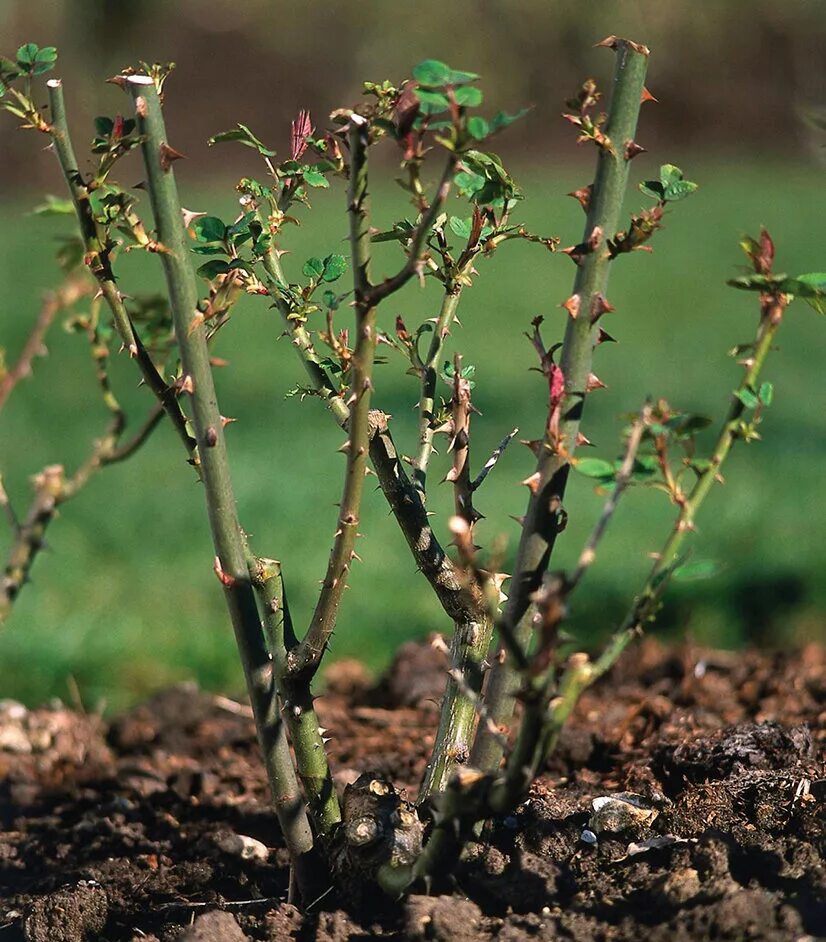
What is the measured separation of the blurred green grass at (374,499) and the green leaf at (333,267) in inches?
24.7

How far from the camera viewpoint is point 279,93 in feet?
55.9

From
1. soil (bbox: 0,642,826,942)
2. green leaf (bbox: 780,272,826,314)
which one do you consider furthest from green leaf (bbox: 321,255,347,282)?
soil (bbox: 0,642,826,942)

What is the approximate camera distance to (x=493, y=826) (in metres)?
1.41

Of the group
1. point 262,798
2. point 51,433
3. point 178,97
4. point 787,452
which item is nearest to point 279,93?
point 178,97

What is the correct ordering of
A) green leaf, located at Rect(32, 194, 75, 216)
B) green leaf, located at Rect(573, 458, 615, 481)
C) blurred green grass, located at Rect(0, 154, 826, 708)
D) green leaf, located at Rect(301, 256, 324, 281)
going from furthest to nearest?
blurred green grass, located at Rect(0, 154, 826, 708) → green leaf, located at Rect(32, 194, 75, 216) → green leaf, located at Rect(301, 256, 324, 281) → green leaf, located at Rect(573, 458, 615, 481)

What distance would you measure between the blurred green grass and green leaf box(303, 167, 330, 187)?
2.17 ft

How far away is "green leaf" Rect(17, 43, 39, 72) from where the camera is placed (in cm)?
122

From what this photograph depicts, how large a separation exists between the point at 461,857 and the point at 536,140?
14.5 meters

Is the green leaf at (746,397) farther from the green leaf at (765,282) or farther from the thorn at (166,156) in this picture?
the thorn at (166,156)

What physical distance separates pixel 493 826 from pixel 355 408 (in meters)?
0.54

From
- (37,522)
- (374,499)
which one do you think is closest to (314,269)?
(37,522)

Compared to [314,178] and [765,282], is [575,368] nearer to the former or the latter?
[765,282]

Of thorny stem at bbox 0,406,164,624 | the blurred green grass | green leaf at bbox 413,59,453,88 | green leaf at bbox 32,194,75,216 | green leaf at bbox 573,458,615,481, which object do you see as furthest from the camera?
the blurred green grass

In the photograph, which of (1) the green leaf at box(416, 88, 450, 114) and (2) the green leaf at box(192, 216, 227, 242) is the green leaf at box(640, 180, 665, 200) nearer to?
(1) the green leaf at box(416, 88, 450, 114)
